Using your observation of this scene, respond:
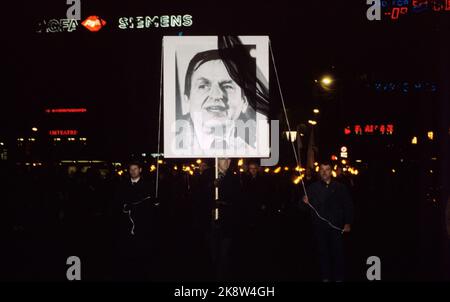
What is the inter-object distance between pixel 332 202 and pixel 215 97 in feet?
7.39

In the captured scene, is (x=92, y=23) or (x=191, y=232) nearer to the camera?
(x=92, y=23)

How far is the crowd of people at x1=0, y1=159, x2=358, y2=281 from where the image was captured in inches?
330

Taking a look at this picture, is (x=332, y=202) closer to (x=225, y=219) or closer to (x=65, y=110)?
(x=225, y=219)

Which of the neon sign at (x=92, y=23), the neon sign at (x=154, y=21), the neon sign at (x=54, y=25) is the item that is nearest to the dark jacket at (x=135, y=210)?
the neon sign at (x=92, y=23)

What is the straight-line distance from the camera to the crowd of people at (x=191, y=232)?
838cm

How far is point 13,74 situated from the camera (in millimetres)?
16250

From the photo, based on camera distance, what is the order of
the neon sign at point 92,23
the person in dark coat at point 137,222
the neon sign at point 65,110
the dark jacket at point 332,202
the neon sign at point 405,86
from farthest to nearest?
the neon sign at point 65,110 → the neon sign at point 405,86 → the neon sign at point 92,23 → the dark jacket at point 332,202 → the person in dark coat at point 137,222

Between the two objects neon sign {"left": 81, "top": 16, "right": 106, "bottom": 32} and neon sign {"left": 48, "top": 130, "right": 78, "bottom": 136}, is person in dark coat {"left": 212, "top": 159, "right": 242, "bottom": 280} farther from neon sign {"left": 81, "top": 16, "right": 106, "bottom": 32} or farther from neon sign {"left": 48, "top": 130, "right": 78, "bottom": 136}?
neon sign {"left": 48, "top": 130, "right": 78, "bottom": 136}

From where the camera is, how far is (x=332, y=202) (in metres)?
8.65

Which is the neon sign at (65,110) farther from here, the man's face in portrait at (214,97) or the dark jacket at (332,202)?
the man's face in portrait at (214,97)

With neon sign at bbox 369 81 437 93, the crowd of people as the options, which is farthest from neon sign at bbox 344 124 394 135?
the crowd of people

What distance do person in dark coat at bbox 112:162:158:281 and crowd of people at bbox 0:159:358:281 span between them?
1 cm

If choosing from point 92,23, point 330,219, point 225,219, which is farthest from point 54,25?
point 330,219

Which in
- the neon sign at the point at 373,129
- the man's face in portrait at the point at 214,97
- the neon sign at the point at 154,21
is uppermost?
the neon sign at the point at 154,21
